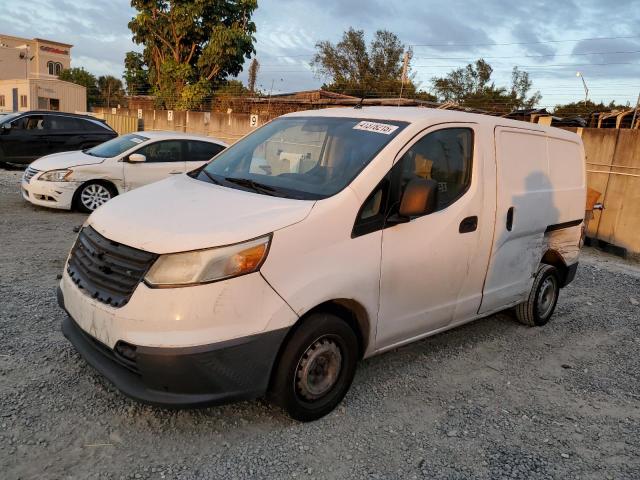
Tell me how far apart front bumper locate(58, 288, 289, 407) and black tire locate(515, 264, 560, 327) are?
10.1ft

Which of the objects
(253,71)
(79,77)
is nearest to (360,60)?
(253,71)

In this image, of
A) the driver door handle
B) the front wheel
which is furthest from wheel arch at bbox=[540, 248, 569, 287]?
the front wheel

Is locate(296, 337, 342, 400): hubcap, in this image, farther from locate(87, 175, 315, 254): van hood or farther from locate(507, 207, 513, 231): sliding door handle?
locate(507, 207, 513, 231): sliding door handle

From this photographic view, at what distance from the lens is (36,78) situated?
44.8m

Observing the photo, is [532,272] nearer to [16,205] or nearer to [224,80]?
[16,205]

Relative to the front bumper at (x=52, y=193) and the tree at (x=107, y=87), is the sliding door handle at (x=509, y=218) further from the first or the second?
the tree at (x=107, y=87)

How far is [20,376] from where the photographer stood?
336cm

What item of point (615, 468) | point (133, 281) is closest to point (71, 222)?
point (133, 281)

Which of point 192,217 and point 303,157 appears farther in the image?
point 303,157

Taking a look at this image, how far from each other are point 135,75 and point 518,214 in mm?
33159

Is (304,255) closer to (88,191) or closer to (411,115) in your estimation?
(411,115)

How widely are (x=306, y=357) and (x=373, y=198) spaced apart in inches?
40.5

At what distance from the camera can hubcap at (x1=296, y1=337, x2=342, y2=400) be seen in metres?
2.96

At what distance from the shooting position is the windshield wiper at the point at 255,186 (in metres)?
3.26
